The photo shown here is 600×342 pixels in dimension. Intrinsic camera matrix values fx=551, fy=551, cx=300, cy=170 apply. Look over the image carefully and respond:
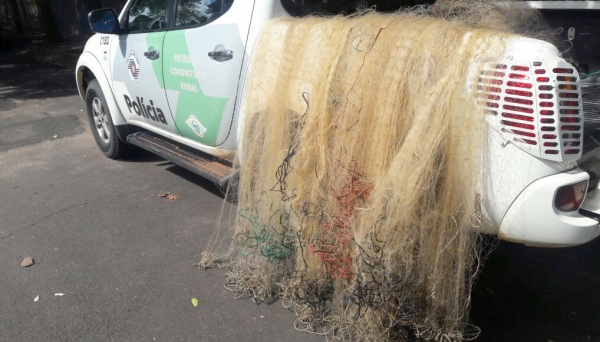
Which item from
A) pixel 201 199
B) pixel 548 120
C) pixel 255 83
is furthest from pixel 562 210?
pixel 201 199

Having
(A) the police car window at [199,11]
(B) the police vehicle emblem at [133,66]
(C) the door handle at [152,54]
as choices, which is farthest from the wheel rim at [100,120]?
(A) the police car window at [199,11]

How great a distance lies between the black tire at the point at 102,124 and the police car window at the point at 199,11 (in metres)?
1.82

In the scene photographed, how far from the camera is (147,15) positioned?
16.8ft

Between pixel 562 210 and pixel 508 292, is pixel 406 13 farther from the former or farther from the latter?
pixel 508 292

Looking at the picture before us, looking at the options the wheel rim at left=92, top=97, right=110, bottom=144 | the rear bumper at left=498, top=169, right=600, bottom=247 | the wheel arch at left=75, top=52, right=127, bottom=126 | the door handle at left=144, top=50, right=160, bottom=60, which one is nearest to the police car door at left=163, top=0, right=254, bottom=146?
the door handle at left=144, top=50, right=160, bottom=60

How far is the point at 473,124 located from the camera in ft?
8.47

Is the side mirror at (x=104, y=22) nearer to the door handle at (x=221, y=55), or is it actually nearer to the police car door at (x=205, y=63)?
the police car door at (x=205, y=63)

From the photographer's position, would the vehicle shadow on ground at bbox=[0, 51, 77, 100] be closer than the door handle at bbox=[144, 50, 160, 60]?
No

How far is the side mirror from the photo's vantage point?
207 inches

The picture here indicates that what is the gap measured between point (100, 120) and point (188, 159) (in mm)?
2133

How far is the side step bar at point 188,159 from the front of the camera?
14.2 feet

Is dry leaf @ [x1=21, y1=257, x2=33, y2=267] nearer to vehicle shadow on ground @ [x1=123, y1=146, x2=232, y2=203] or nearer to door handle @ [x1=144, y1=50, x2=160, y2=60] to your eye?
vehicle shadow on ground @ [x1=123, y1=146, x2=232, y2=203]

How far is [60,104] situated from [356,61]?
796 cm

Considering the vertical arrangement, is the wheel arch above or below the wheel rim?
above
